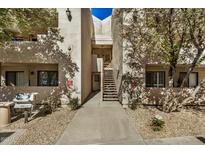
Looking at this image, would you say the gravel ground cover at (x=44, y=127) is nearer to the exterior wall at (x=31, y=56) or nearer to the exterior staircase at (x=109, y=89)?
the exterior wall at (x=31, y=56)

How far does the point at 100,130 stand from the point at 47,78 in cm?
832

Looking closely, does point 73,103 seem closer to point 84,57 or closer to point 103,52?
point 84,57

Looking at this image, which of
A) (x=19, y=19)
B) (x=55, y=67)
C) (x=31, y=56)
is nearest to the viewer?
(x=19, y=19)

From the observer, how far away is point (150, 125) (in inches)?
318

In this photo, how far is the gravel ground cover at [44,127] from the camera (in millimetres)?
6547

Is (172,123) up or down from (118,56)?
down

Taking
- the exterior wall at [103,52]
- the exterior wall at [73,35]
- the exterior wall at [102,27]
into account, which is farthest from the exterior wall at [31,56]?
the exterior wall at [102,27]

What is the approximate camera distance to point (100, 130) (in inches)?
302

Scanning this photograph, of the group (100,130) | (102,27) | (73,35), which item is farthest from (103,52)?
(100,130)

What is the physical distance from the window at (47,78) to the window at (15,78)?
1.32 metres

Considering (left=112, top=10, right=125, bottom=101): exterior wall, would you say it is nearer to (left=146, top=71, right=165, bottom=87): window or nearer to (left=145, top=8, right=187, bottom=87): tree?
(left=146, top=71, right=165, bottom=87): window
